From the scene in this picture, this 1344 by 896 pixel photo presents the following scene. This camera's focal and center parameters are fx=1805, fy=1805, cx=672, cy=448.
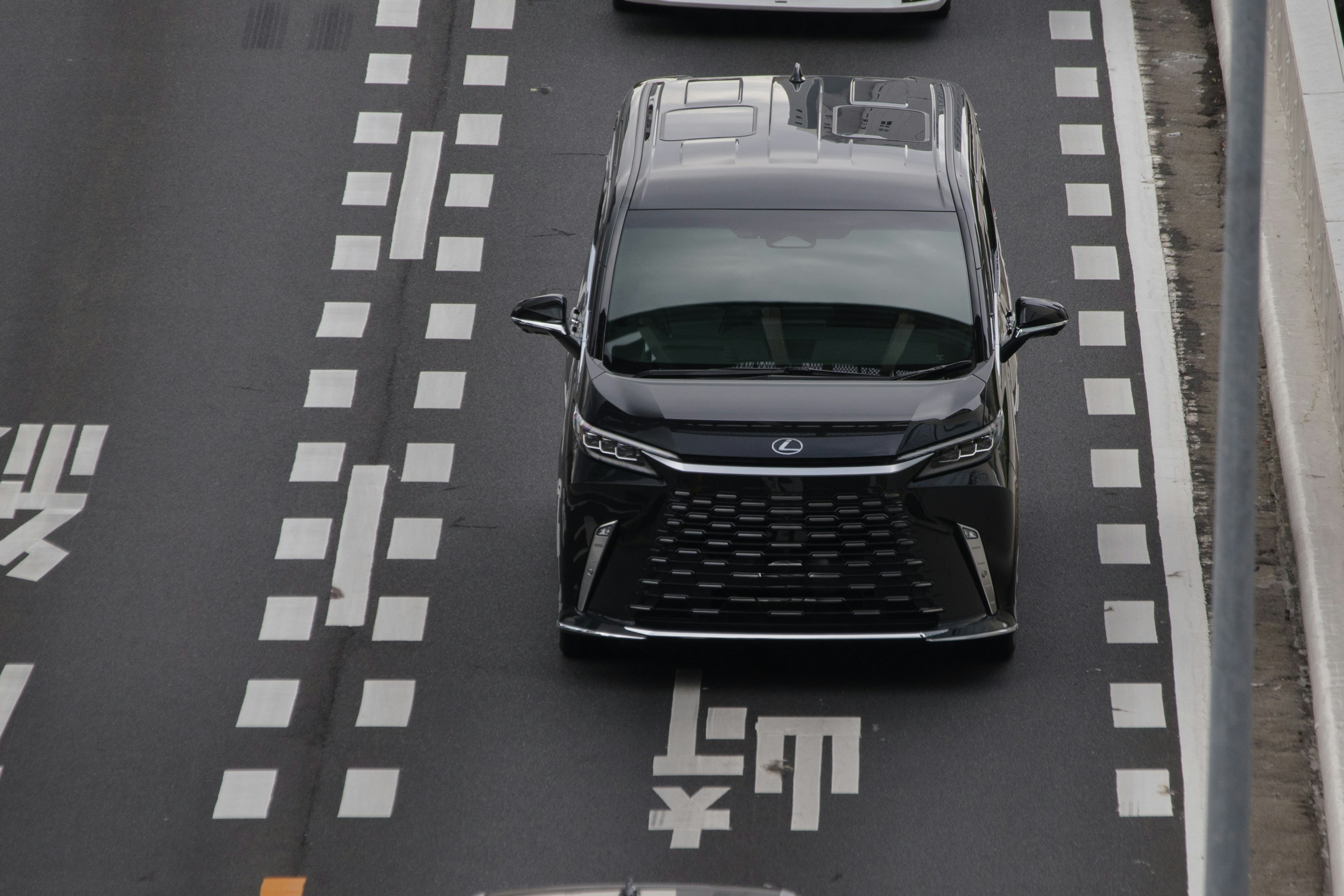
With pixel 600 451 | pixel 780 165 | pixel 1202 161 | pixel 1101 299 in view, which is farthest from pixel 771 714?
pixel 1202 161

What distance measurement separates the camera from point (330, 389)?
11234 mm

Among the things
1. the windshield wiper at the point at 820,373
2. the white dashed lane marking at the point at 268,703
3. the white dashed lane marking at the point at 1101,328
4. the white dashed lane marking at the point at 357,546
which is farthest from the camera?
the white dashed lane marking at the point at 1101,328

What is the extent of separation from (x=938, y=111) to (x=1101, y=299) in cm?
241

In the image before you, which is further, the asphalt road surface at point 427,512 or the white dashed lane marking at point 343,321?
the white dashed lane marking at point 343,321

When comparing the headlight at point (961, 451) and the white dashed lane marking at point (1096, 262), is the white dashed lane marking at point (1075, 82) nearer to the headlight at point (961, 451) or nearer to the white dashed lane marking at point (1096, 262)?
the white dashed lane marking at point (1096, 262)

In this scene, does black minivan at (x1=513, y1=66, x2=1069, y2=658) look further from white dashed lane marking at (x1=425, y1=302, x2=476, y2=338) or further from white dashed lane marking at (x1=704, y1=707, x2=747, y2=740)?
white dashed lane marking at (x1=425, y1=302, x2=476, y2=338)

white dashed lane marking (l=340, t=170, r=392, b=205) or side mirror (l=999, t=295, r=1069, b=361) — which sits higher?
side mirror (l=999, t=295, r=1069, b=361)

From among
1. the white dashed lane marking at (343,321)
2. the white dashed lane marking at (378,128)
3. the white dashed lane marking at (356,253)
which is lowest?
the white dashed lane marking at (343,321)

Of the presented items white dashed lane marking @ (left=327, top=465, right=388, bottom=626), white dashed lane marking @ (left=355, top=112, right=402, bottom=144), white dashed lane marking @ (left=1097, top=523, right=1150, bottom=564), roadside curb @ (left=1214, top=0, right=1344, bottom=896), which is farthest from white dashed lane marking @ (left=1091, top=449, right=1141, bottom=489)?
white dashed lane marking @ (left=355, top=112, right=402, bottom=144)

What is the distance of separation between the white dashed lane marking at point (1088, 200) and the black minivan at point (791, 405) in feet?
11.0

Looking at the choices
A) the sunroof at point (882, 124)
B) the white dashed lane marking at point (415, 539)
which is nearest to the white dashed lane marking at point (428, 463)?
the white dashed lane marking at point (415, 539)

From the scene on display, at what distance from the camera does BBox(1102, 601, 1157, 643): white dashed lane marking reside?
941cm

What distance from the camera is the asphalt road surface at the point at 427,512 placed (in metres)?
8.32

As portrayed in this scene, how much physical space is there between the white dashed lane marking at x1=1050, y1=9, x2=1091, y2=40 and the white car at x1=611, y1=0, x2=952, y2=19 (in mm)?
994
